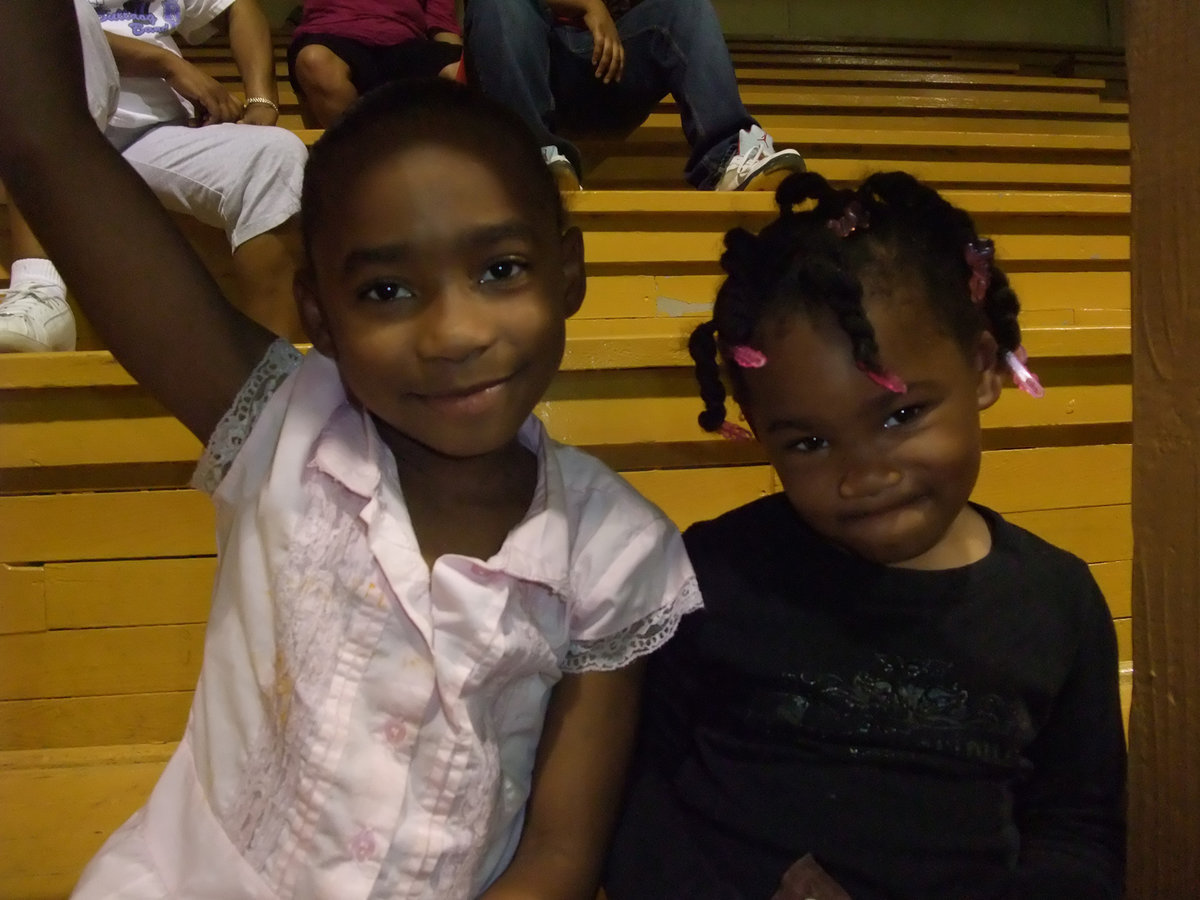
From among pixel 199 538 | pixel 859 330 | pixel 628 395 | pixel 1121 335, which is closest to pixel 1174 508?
pixel 859 330

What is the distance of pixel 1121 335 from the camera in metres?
1.14

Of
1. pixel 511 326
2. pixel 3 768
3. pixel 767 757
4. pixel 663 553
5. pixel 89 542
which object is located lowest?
Answer: pixel 3 768

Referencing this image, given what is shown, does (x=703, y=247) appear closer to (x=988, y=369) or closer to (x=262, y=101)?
(x=988, y=369)

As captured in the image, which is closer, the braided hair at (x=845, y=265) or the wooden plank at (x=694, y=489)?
the braided hair at (x=845, y=265)

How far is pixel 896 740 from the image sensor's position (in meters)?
0.70

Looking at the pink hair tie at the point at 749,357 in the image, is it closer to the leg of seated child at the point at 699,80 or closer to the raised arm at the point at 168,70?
the leg of seated child at the point at 699,80

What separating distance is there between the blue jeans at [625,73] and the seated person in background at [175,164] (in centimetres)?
48

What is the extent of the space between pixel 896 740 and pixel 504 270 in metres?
0.51

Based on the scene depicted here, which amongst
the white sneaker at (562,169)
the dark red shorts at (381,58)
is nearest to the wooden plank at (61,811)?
the white sneaker at (562,169)

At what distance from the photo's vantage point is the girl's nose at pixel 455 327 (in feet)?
1.89

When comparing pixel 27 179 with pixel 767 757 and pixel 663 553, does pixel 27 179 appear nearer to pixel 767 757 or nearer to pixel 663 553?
pixel 663 553

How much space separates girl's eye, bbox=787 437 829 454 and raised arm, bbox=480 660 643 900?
0.23 meters

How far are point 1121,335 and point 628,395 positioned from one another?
70 cm

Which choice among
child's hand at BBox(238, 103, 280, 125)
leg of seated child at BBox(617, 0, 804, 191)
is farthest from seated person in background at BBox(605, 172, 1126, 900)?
child's hand at BBox(238, 103, 280, 125)
